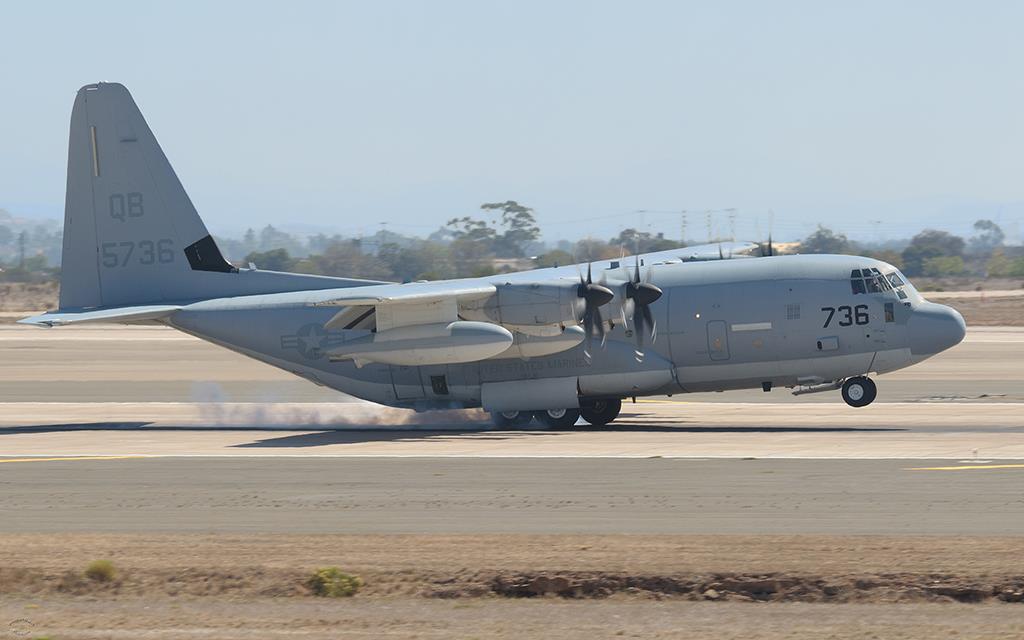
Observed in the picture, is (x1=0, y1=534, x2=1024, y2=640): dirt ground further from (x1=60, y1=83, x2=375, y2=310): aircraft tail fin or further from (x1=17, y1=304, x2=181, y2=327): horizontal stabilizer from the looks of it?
(x1=60, y1=83, x2=375, y2=310): aircraft tail fin

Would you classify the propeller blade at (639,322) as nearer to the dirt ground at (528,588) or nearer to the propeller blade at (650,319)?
the propeller blade at (650,319)

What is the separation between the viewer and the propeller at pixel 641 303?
29594 mm

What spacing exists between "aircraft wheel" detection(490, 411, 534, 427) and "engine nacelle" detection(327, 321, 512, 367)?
236cm

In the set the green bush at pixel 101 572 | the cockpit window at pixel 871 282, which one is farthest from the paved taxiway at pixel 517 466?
the cockpit window at pixel 871 282

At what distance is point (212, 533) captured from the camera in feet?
57.0

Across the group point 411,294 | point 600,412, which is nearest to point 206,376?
point 600,412

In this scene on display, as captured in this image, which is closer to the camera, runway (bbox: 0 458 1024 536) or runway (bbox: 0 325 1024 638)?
runway (bbox: 0 325 1024 638)

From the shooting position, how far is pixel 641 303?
29672 mm

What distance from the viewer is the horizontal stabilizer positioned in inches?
1208

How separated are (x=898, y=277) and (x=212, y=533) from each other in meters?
18.7

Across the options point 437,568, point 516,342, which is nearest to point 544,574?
point 437,568

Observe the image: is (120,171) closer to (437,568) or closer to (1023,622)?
(437,568)

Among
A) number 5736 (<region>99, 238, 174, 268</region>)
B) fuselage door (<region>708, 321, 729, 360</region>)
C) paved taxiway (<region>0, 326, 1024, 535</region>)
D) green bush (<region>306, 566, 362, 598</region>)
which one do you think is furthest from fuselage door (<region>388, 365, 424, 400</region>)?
green bush (<region>306, 566, 362, 598</region>)

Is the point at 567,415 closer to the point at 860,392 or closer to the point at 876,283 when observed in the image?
the point at 860,392
